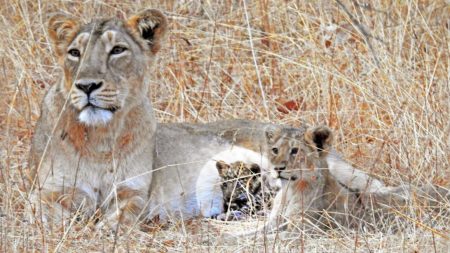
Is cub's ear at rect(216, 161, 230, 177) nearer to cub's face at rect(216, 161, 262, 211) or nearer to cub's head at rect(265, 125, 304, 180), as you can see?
cub's face at rect(216, 161, 262, 211)

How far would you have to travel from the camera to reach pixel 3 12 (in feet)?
29.5

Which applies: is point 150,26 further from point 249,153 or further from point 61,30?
point 249,153

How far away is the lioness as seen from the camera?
5801mm

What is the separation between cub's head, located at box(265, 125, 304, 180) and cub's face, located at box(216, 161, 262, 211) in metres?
0.38

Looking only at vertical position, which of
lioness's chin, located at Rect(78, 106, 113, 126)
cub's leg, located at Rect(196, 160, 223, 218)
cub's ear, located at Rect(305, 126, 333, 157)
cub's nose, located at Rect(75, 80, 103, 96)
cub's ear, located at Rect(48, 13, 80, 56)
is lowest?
cub's leg, located at Rect(196, 160, 223, 218)

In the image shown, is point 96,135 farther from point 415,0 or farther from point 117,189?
point 415,0

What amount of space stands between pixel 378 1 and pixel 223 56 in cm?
128

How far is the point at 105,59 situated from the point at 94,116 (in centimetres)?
34

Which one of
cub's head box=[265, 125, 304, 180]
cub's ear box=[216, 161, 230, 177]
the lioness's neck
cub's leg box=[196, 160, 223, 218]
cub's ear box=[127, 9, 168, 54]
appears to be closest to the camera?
cub's head box=[265, 125, 304, 180]

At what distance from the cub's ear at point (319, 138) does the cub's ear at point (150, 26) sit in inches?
44.2

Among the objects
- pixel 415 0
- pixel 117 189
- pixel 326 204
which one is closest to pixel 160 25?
pixel 117 189

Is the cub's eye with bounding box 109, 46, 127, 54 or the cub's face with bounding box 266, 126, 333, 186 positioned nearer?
the cub's face with bounding box 266, 126, 333, 186

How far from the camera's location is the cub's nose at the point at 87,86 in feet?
18.6

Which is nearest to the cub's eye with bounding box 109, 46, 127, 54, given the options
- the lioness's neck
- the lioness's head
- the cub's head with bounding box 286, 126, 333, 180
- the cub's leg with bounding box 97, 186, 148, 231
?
the lioness's head
